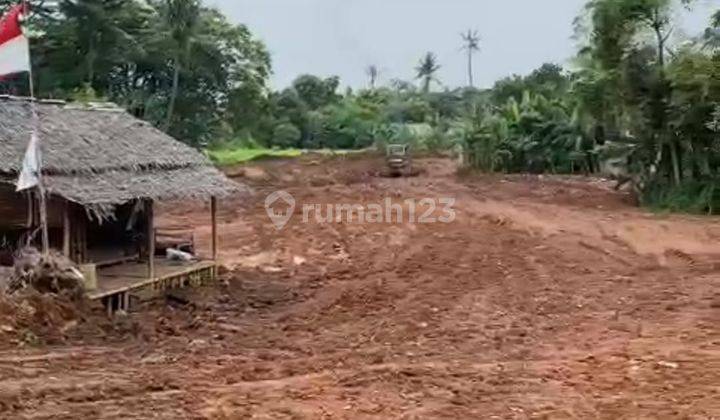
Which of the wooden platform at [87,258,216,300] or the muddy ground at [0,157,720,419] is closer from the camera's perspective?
the muddy ground at [0,157,720,419]

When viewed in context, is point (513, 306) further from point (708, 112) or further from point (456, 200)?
point (456, 200)

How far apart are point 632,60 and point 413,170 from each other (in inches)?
528

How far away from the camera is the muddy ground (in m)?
7.55

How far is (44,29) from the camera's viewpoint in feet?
111

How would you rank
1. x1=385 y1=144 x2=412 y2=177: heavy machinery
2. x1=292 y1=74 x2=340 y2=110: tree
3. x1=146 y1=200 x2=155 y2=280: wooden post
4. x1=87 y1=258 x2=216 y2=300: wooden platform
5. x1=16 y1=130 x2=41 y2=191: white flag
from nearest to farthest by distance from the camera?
x1=16 y1=130 x2=41 y2=191: white flag → x1=87 y1=258 x2=216 y2=300: wooden platform → x1=146 y1=200 x2=155 y2=280: wooden post → x1=385 y1=144 x2=412 y2=177: heavy machinery → x1=292 y1=74 x2=340 y2=110: tree

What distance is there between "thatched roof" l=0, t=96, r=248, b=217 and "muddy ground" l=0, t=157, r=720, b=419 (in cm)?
155

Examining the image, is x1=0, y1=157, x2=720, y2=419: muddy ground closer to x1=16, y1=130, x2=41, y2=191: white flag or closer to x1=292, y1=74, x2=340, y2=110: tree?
x1=16, y1=130, x2=41, y2=191: white flag

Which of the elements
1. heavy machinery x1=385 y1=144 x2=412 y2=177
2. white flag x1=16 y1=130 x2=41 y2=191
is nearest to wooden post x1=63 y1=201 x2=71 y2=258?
white flag x1=16 y1=130 x2=41 y2=191

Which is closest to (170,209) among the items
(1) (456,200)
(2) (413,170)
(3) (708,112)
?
(1) (456,200)

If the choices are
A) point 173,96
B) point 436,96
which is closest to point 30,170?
point 173,96

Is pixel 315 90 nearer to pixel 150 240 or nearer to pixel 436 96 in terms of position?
pixel 436 96

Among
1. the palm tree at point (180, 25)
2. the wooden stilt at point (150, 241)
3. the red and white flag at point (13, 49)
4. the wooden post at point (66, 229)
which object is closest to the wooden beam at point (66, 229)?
the wooden post at point (66, 229)

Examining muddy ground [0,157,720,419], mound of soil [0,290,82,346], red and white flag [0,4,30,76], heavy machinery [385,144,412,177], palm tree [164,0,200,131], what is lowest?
muddy ground [0,157,720,419]

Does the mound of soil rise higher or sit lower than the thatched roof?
lower
